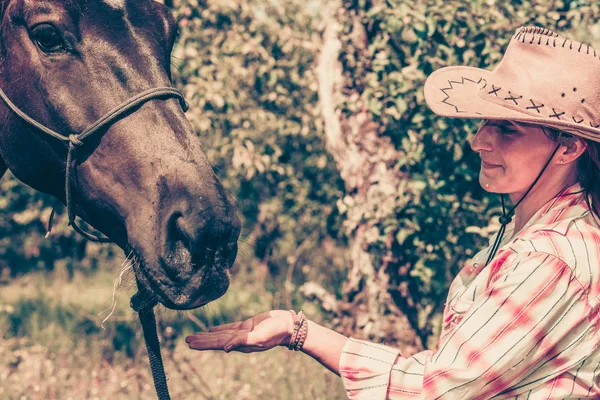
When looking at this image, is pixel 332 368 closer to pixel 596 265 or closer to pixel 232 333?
pixel 232 333

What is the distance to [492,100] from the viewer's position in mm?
1808

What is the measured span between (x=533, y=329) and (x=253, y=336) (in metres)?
0.73

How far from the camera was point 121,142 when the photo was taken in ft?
6.37

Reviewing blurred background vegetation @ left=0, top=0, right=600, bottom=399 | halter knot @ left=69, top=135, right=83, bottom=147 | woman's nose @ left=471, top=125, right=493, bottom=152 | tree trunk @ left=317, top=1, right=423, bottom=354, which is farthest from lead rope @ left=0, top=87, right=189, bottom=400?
tree trunk @ left=317, top=1, right=423, bottom=354

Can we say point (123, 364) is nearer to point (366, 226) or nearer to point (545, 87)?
point (366, 226)

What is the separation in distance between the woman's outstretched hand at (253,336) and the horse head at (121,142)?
136mm

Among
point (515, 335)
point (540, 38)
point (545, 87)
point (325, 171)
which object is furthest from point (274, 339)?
point (325, 171)

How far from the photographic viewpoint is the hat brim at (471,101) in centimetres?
167

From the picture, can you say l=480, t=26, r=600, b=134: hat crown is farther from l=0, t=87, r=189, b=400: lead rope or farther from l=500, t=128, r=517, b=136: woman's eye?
l=0, t=87, r=189, b=400: lead rope

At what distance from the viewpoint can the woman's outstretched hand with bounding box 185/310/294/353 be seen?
6.05 feet

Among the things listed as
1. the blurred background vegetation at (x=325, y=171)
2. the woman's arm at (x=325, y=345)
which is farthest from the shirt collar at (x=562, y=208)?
the blurred background vegetation at (x=325, y=171)

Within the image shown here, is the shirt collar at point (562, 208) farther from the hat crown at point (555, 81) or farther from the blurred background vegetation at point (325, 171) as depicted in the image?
the blurred background vegetation at point (325, 171)

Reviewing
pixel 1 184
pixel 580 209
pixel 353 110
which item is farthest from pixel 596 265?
pixel 1 184

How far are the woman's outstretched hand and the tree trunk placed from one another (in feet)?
7.26
